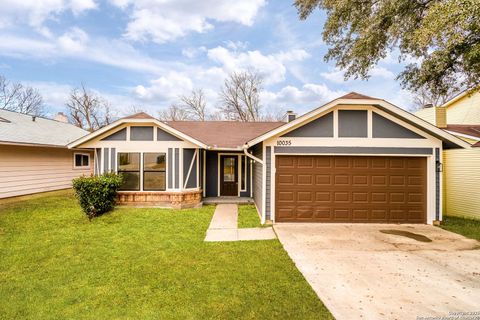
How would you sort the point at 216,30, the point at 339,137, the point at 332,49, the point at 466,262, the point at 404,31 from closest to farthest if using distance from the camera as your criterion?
the point at 466,262 → the point at 339,137 → the point at 404,31 → the point at 332,49 → the point at 216,30

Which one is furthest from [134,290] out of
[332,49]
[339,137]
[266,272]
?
[332,49]

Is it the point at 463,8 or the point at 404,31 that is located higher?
the point at 404,31

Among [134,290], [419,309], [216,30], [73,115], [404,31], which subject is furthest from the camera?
[73,115]

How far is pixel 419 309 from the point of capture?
3459mm

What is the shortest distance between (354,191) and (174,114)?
1112 inches

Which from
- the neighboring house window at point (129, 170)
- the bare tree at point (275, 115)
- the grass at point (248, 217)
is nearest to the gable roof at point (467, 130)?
the grass at point (248, 217)

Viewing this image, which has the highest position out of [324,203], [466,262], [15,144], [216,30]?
[216,30]

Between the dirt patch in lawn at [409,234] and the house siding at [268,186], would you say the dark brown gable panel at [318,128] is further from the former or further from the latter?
the dirt patch in lawn at [409,234]

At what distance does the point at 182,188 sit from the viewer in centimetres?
1030

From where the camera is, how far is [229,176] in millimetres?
12711

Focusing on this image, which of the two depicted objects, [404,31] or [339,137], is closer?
[339,137]

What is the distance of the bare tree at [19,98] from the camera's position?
94.8 ft

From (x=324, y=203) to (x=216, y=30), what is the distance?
13.3 m

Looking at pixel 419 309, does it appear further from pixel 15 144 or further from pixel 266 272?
pixel 15 144
